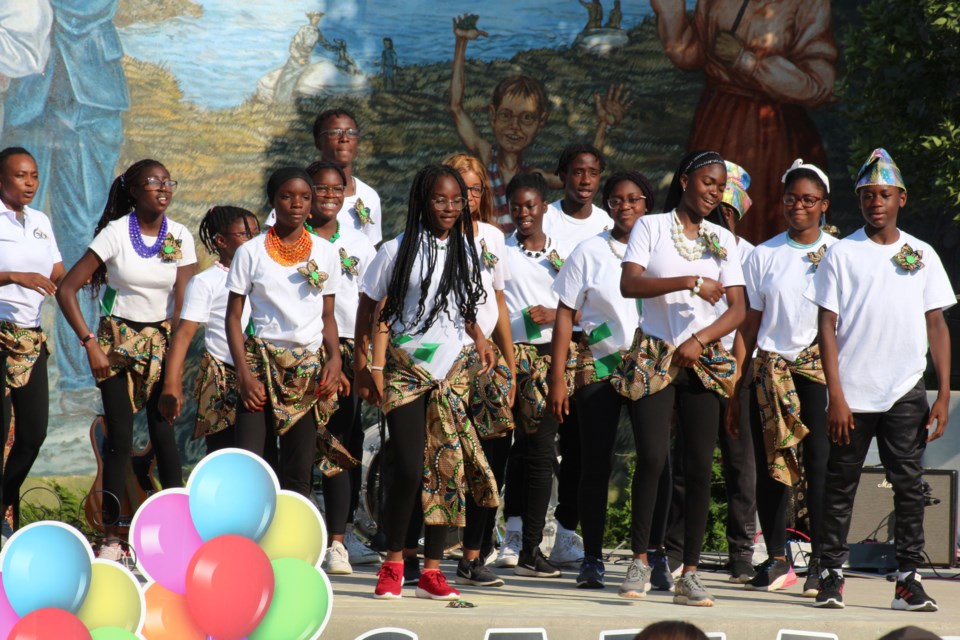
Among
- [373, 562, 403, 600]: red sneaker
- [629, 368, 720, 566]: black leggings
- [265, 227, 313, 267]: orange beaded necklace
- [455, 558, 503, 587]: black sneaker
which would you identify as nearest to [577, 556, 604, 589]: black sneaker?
[455, 558, 503, 587]: black sneaker

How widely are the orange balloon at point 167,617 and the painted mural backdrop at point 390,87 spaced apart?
21.2 ft

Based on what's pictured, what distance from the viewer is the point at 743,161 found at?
1089cm

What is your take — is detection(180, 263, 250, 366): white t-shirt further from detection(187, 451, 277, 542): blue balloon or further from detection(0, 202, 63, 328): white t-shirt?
detection(187, 451, 277, 542): blue balloon

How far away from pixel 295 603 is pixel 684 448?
210 cm

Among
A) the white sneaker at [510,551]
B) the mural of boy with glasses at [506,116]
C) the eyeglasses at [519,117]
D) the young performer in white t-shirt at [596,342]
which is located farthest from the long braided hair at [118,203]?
the eyeglasses at [519,117]

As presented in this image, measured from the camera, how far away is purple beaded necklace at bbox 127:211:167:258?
693 cm

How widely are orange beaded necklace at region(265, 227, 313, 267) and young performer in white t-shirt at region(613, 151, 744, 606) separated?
1413 mm

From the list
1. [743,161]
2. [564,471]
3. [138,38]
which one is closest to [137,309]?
[564,471]

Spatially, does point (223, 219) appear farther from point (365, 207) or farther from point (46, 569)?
point (46, 569)

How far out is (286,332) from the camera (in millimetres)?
6238

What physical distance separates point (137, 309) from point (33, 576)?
9.95ft

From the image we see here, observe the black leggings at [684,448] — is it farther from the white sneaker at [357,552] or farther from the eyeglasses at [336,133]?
the eyeglasses at [336,133]

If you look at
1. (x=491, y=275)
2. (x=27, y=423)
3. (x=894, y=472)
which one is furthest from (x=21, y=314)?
(x=894, y=472)

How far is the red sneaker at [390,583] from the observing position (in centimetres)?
588
